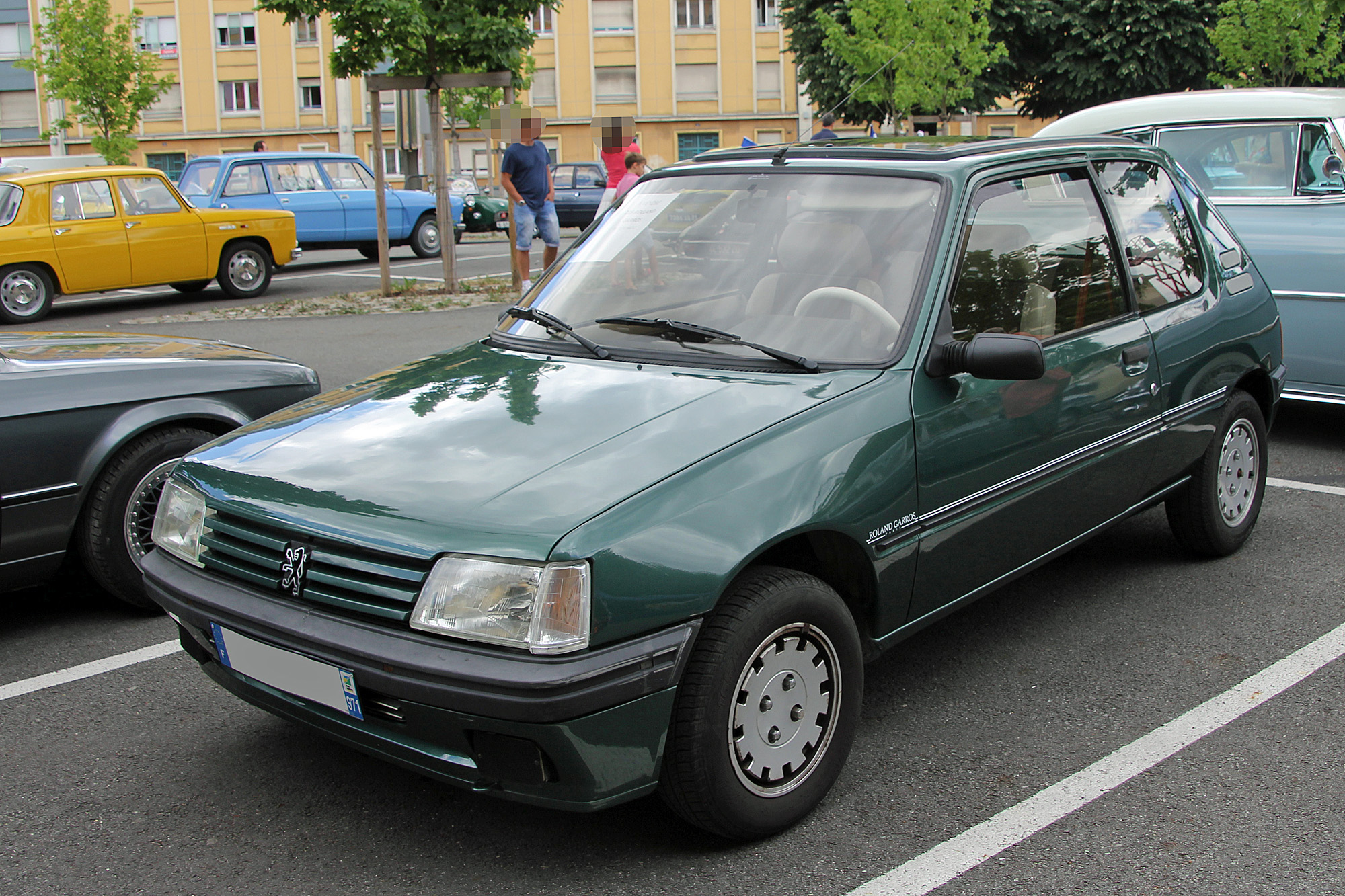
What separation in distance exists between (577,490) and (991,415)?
4.43 feet

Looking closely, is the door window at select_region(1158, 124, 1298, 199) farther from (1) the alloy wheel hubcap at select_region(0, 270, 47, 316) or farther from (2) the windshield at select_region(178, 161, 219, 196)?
(2) the windshield at select_region(178, 161, 219, 196)

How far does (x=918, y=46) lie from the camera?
2697 cm

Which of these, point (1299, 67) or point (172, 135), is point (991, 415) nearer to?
point (1299, 67)

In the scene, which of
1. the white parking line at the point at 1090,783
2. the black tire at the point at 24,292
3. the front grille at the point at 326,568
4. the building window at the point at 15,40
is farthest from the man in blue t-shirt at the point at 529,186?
the building window at the point at 15,40

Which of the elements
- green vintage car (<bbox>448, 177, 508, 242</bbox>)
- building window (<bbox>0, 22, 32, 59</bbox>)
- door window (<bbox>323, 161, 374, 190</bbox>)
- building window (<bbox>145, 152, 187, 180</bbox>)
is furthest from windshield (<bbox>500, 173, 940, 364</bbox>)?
building window (<bbox>0, 22, 32, 59</bbox>)

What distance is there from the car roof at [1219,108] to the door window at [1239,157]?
8 centimetres

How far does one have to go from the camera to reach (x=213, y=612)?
113 inches

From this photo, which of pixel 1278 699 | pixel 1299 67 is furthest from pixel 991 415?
pixel 1299 67

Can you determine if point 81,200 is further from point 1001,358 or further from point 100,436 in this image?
point 1001,358

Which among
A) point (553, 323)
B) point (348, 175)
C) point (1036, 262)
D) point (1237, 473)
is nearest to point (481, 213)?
point (348, 175)

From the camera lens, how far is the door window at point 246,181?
1775 centimetres

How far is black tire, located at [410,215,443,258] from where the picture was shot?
66.0 feet

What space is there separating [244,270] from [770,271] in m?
13.1

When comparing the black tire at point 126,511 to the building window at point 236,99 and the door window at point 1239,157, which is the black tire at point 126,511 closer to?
the door window at point 1239,157
